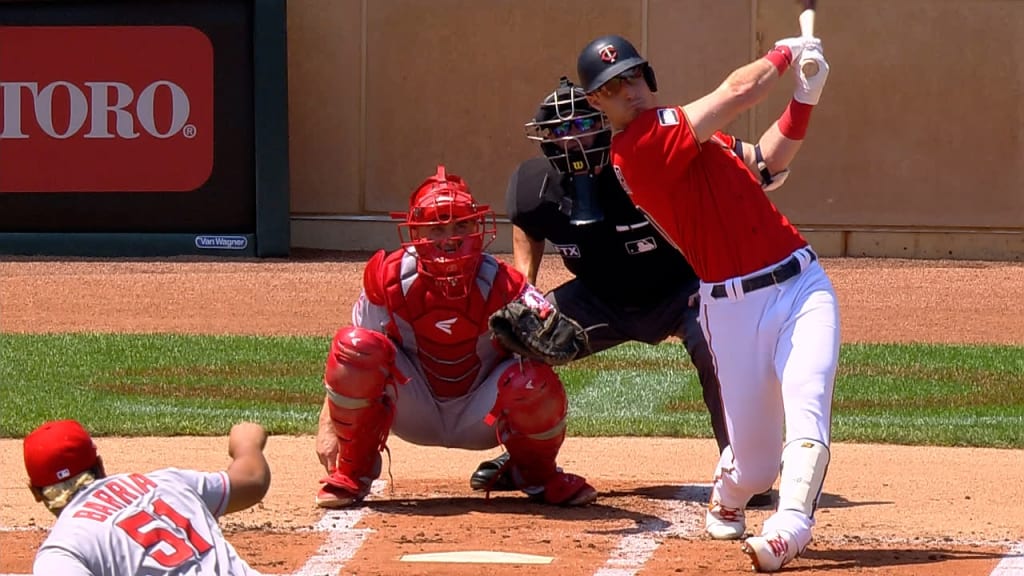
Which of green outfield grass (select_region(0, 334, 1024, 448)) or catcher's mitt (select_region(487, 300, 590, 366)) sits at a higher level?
catcher's mitt (select_region(487, 300, 590, 366))

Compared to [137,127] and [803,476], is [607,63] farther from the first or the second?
[137,127]

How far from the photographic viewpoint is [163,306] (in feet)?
45.5

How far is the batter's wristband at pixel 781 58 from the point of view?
5289mm

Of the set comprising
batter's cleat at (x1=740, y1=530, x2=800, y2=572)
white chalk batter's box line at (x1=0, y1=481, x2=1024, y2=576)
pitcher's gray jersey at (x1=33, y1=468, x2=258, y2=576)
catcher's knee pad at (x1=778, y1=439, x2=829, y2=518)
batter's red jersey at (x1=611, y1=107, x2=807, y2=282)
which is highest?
batter's red jersey at (x1=611, y1=107, x2=807, y2=282)

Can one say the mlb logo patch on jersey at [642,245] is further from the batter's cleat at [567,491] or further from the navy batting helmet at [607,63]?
the navy batting helmet at [607,63]

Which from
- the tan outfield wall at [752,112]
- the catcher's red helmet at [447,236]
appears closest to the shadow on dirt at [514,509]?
the catcher's red helmet at [447,236]

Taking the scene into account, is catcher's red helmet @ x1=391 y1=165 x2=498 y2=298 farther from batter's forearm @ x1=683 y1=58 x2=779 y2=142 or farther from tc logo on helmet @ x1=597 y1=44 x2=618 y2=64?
batter's forearm @ x1=683 y1=58 x2=779 y2=142

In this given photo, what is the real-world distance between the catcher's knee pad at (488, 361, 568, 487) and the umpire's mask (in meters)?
0.86

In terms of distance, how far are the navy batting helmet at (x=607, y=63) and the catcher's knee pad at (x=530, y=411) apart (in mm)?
1155

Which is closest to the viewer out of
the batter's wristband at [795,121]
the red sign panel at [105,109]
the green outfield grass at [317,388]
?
the batter's wristband at [795,121]

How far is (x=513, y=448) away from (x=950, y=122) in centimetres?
1232

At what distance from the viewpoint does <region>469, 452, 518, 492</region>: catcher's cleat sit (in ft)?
21.7

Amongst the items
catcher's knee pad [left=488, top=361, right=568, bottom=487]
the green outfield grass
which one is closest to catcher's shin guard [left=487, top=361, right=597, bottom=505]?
catcher's knee pad [left=488, top=361, right=568, bottom=487]

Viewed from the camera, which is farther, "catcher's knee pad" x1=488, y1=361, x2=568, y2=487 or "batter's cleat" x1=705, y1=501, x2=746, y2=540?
"catcher's knee pad" x1=488, y1=361, x2=568, y2=487
